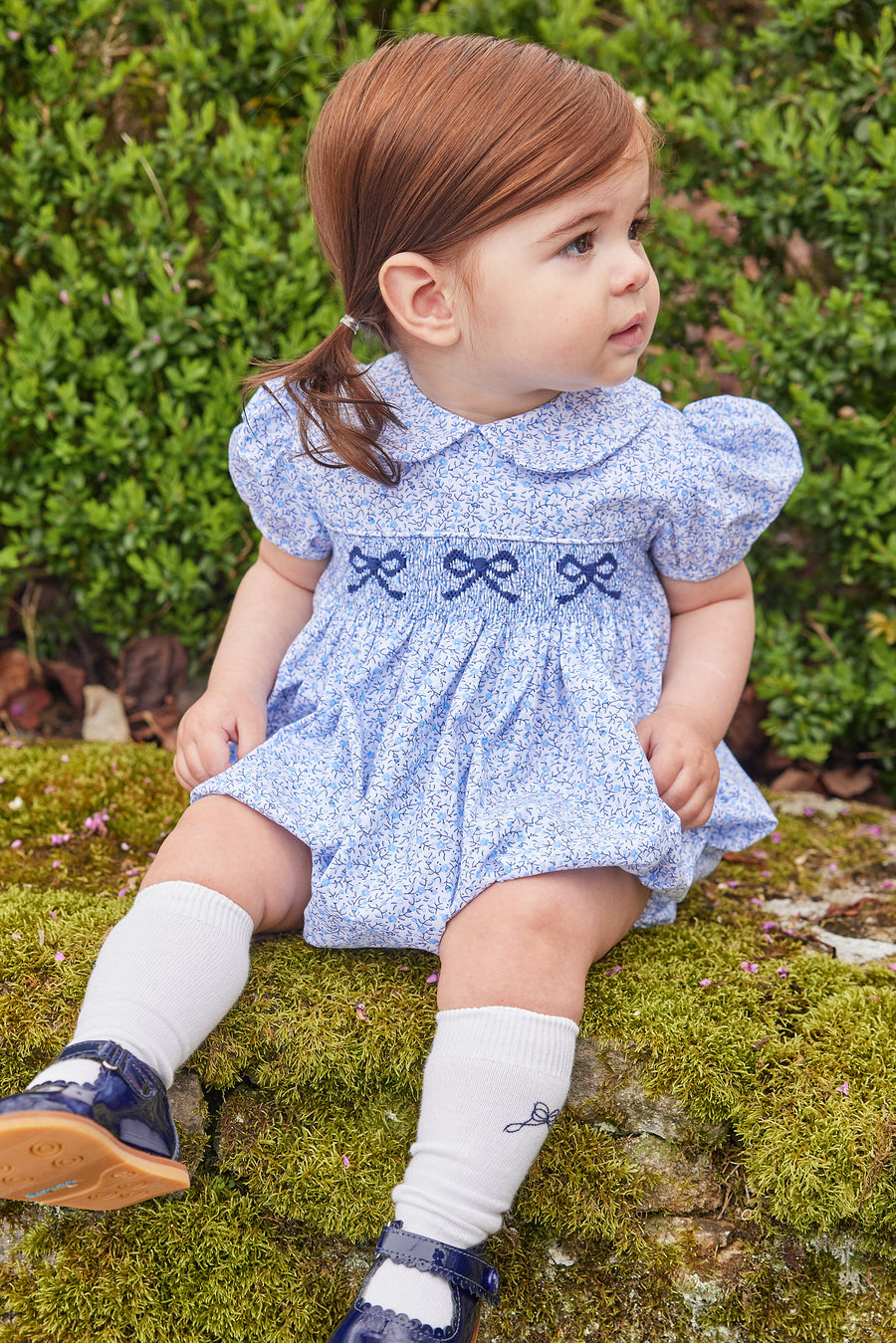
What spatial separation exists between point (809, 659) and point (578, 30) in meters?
1.71

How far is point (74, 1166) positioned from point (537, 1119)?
23.9 inches

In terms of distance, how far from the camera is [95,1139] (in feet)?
4.63

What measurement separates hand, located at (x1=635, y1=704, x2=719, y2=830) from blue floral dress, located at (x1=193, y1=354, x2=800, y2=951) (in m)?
0.04

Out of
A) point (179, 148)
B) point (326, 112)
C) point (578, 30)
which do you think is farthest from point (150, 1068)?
point (578, 30)

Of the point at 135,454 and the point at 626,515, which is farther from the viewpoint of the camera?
the point at 135,454

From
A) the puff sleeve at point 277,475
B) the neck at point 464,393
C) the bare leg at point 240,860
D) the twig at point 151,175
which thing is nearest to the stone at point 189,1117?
the bare leg at point 240,860

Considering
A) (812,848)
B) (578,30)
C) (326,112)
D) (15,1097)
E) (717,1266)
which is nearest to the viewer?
(15,1097)

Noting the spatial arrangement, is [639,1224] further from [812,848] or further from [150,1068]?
[812,848]

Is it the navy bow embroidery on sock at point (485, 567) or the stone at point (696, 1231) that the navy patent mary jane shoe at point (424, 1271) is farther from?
the navy bow embroidery on sock at point (485, 567)

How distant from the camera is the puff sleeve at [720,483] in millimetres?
2008

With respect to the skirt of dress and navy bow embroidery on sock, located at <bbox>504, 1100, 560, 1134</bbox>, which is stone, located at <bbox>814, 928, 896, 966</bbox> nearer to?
the skirt of dress

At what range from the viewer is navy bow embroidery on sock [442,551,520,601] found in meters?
1.99

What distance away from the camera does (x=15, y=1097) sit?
4.65 ft

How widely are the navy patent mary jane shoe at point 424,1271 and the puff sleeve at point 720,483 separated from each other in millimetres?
1198
